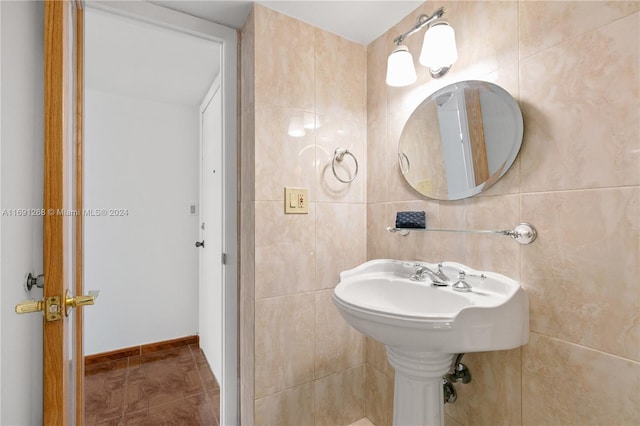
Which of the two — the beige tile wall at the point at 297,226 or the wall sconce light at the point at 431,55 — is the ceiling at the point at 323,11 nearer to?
the beige tile wall at the point at 297,226

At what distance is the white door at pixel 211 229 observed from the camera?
2.05m

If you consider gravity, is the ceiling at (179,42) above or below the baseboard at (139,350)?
above

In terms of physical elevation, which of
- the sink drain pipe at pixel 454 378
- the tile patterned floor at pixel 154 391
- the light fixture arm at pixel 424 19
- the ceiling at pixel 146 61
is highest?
the ceiling at pixel 146 61

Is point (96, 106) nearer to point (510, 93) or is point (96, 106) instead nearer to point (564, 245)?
point (510, 93)

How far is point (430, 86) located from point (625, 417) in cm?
125

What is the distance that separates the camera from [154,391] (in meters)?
1.98

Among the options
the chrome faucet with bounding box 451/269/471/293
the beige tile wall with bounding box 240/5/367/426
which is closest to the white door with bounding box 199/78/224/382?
the beige tile wall with bounding box 240/5/367/426

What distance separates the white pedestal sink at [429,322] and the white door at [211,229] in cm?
111

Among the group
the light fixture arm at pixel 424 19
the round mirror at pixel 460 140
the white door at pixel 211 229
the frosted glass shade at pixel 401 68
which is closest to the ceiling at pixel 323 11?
the light fixture arm at pixel 424 19

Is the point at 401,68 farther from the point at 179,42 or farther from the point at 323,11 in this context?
the point at 179,42

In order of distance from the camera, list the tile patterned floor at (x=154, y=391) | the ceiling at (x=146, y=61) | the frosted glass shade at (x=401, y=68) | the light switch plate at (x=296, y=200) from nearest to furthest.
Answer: the frosted glass shade at (x=401, y=68) → the light switch plate at (x=296, y=200) → the ceiling at (x=146, y=61) → the tile patterned floor at (x=154, y=391)

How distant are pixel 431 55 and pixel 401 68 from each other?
6.3 inches

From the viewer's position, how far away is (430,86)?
1327 millimetres

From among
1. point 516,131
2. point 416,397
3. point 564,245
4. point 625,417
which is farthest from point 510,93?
point 416,397
